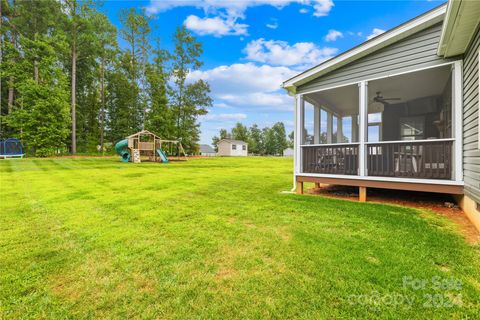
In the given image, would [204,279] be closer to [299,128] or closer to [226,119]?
[299,128]

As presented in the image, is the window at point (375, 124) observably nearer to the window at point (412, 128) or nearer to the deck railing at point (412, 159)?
the window at point (412, 128)

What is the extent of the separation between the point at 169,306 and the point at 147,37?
30.9 m

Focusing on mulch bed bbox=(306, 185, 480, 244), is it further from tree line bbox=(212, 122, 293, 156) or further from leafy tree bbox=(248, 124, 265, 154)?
leafy tree bbox=(248, 124, 265, 154)

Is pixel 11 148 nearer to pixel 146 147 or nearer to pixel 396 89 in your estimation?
pixel 146 147

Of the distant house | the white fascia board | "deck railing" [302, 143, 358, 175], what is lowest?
Answer: "deck railing" [302, 143, 358, 175]

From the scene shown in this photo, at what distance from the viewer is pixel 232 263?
2.58m

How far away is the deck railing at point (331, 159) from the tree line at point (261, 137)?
56074 millimetres

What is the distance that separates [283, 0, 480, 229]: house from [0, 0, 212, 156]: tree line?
2229 cm

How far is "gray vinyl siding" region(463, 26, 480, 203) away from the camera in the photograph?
139 inches

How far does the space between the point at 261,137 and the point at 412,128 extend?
61582 mm

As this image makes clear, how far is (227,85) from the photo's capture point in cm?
3791

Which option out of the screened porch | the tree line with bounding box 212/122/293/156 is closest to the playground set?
the screened porch

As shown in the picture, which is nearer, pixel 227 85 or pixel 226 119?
pixel 227 85

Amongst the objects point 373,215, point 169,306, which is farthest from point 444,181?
point 169,306
